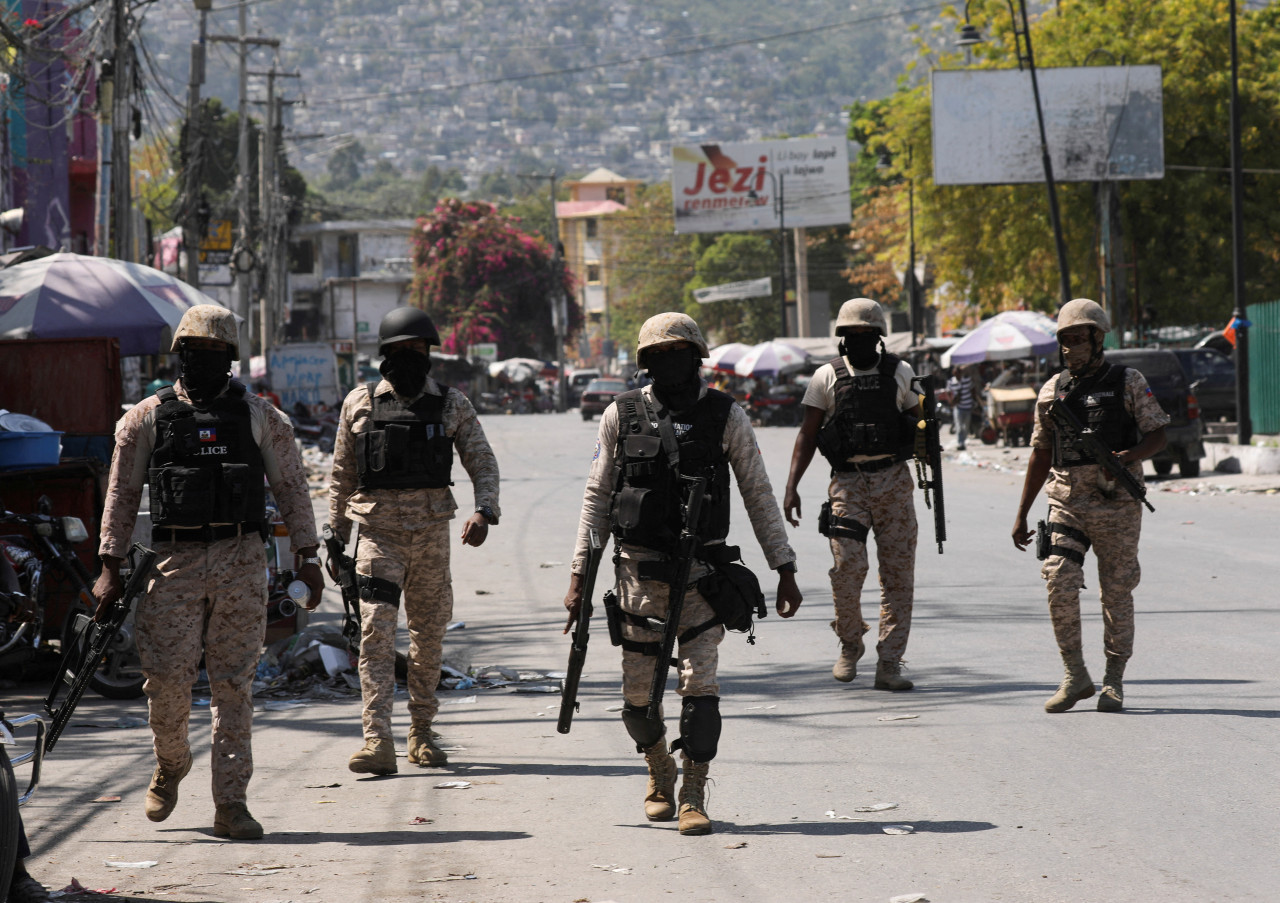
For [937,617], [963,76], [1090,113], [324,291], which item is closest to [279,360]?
[963,76]

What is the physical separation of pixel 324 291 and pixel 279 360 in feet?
153

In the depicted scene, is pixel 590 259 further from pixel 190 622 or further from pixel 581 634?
pixel 581 634

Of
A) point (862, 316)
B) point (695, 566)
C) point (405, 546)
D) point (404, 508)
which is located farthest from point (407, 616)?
point (862, 316)

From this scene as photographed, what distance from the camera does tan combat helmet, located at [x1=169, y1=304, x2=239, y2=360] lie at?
567 centimetres

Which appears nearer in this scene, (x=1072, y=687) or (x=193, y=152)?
(x=1072, y=687)

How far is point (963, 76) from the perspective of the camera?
3700 cm

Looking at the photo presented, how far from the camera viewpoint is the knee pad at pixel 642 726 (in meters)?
5.48

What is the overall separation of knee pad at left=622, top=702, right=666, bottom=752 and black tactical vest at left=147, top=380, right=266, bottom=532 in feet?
5.10

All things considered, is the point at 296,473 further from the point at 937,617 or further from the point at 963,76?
the point at 963,76

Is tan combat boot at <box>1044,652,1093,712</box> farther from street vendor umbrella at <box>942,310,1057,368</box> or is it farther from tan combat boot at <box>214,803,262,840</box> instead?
street vendor umbrella at <box>942,310,1057,368</box>

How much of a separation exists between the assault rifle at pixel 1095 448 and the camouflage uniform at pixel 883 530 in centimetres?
91

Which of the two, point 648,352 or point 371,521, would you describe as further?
point 371,521

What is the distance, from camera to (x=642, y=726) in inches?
216

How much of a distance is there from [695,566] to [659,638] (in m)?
0.29
